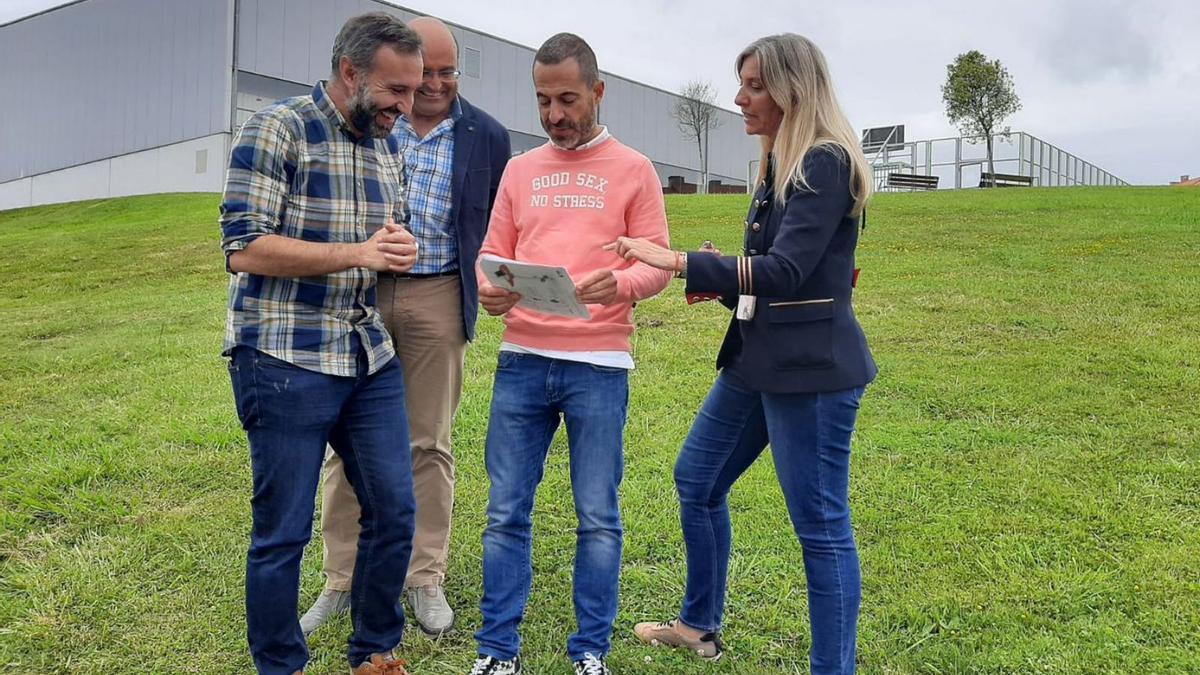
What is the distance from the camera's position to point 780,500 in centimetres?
486

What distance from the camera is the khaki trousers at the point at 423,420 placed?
3.38 metres

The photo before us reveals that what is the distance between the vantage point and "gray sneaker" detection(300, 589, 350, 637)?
352 centimetres

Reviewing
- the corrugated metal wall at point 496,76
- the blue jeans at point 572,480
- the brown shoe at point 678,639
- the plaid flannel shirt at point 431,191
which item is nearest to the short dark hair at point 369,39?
the plaid flannel shirt at point 431,191

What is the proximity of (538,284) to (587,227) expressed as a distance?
1.08 feet

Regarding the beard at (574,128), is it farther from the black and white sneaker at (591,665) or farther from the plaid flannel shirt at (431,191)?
the black and white sneaker at (591,665)

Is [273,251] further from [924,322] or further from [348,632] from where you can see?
Answer: [924,322]

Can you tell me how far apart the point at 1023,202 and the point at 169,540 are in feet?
59.0

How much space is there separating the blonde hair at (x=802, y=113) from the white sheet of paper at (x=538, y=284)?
25.5 inches

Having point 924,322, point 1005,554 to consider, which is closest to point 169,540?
point 1005,554

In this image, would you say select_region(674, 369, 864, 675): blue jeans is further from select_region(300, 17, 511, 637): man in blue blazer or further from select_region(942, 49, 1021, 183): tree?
select_region(942, 49, 1021, 183): tree

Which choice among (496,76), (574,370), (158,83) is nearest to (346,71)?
(574,370)

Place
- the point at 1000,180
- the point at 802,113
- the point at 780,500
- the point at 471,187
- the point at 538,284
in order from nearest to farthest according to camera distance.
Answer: the point at 802,113, the point at 538,284, the point at 471,187, the point at 780,500, the point at 1000,180

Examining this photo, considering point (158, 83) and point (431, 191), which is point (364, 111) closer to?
point (431, 191)

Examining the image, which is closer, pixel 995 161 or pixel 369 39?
pixel 369 39
